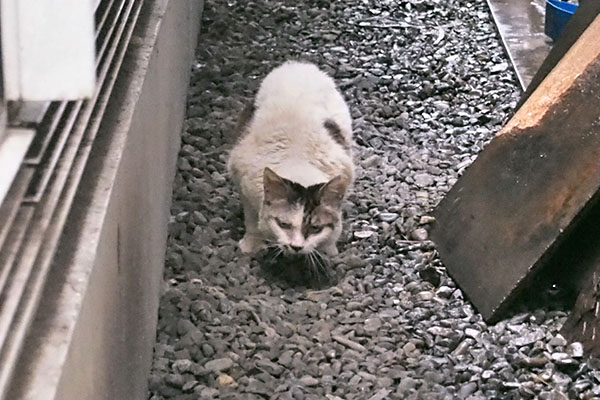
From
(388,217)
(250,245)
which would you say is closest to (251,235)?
(250,245)

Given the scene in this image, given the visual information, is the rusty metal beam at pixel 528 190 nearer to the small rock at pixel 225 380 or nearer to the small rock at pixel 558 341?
the small rock at pixel 558 341

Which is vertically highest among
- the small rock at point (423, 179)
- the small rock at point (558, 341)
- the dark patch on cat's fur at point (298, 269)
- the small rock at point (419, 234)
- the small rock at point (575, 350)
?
the small rock at point (575, 350)

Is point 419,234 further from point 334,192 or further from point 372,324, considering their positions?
point 372,324

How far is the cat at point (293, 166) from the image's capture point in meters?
3.66

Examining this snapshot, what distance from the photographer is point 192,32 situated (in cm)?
564

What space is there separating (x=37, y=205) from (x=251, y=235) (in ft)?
7.08

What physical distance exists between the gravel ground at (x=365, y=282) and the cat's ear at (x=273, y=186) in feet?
1.19

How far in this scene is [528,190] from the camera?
12.0ft

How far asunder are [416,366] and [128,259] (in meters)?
1.25

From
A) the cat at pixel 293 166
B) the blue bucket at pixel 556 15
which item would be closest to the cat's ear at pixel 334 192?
the cat at pixel 293 166

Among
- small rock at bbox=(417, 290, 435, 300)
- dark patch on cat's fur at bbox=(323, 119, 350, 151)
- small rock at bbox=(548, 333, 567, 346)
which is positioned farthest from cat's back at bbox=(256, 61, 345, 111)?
small rock at bbox=(548, 333, 567, 346)

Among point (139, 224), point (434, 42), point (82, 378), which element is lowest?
point (434, 42)

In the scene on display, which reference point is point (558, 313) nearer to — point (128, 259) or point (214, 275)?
point (214, 275)

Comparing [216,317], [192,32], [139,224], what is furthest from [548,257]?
[192,32]
